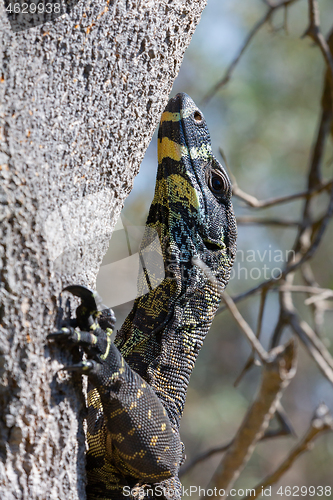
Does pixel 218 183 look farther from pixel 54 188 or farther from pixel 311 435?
pixel 311 435

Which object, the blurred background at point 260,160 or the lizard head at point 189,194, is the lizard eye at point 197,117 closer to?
the lizard head at point 189,194

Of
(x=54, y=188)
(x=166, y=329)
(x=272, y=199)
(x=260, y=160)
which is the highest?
(x=54, y=188)

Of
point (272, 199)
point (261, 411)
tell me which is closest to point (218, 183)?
point (272, 199)

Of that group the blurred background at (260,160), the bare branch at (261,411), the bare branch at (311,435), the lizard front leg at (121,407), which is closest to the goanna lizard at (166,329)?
the lizard front leg at (121,407)

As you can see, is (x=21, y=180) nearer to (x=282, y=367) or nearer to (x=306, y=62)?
(x=282, y=367)

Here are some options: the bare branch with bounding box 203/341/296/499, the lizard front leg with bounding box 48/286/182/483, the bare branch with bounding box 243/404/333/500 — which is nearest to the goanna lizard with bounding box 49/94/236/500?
the lizard front leg with bounding box 48/286/182/483

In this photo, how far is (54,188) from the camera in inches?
69.9

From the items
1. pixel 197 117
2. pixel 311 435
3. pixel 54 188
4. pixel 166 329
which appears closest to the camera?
pixel 54 188

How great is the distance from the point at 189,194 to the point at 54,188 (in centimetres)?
140

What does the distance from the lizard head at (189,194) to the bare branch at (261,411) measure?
1.01 m

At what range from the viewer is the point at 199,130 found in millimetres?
3180

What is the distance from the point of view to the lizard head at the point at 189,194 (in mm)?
3035

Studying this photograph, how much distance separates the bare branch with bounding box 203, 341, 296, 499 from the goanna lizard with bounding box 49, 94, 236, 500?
39.6 inches

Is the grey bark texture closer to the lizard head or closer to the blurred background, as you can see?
the lizard head
